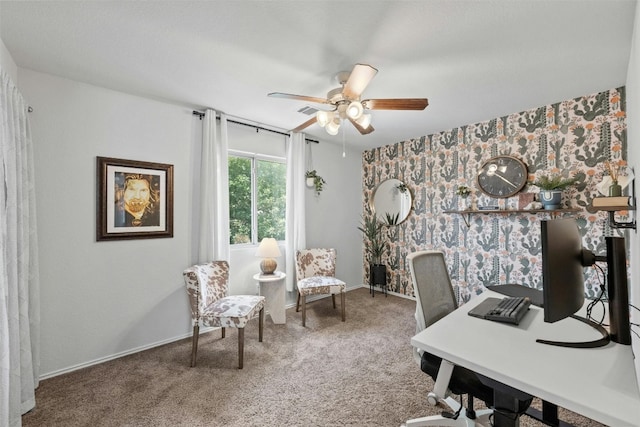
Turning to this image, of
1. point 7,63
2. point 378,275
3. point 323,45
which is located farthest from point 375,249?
point 7,63

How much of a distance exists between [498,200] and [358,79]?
2555 mm

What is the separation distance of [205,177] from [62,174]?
1.16m

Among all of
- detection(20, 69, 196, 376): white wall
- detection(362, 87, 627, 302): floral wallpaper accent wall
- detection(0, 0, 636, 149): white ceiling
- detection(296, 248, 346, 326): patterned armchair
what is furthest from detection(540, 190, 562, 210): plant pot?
detection(20, 69, 196, 376): white wall

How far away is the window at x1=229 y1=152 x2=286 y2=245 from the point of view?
11.7 feet

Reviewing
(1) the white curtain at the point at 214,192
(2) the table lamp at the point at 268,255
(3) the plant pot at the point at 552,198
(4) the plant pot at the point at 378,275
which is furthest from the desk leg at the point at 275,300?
(3) the plant pot at the point at 552,198

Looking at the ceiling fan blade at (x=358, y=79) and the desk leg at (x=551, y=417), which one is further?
the ceiling fan blade at (x=358, y=79)

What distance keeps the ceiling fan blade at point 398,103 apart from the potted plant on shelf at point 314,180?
204 centimetres

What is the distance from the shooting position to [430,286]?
1.75 metres

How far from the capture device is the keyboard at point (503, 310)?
4.59 feet

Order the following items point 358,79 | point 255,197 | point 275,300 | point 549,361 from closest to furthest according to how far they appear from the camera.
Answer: point 549,361, point 358,79, point 275,300, point 255,197

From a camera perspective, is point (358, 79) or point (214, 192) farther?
point (214, 192)

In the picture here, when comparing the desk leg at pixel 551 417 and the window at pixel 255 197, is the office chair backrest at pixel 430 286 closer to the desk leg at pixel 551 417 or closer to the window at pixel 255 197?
the desk leg at pixel 551 417

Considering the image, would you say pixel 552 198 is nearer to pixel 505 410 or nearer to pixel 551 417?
pixel 551 417

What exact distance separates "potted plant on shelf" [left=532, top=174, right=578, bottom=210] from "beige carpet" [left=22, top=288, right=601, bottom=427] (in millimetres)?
1914
